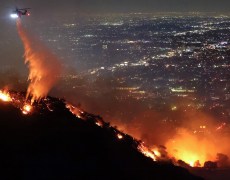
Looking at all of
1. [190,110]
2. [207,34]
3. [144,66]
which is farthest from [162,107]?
[207,34]

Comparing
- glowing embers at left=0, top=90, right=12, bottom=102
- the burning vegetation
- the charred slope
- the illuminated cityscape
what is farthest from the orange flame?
the illuminated cityscape

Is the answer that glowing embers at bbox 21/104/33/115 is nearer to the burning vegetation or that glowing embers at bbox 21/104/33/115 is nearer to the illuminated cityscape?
the burning vegetation

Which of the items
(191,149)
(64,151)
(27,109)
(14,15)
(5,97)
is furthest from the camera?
(191,149)

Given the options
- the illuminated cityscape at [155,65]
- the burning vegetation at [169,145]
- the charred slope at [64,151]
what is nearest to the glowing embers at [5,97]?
the burning vegetation at [169,145]

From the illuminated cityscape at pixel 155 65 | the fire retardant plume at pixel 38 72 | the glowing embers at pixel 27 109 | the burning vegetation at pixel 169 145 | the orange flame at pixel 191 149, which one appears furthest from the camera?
the illuminated cityscape at pixel 155 65

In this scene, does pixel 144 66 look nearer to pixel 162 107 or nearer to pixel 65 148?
pixel 162 107

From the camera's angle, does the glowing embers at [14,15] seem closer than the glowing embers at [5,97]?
No

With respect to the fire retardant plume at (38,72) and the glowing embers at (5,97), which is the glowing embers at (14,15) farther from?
the glowing embers at (5,97)

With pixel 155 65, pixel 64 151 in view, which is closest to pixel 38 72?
pixel 64 151

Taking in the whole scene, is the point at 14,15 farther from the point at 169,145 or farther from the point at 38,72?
the point at 169,145
